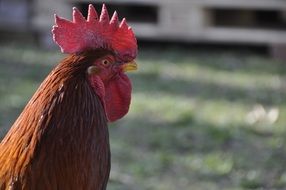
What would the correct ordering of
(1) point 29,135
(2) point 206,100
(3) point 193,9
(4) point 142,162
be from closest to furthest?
(1) point 29,135, (4) point 142,162, (2) point 206,100, (3) point 193,9

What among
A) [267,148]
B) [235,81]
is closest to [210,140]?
[267,148]

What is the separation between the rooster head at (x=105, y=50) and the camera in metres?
3.18

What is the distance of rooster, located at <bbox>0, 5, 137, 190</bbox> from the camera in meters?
3.01

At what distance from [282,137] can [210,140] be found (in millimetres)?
562

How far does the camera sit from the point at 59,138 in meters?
3.01

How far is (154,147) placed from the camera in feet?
19.5

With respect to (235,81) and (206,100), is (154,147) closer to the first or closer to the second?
(206,100)

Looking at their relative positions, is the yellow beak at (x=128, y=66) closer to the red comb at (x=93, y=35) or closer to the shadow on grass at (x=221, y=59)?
the red comb at (x=93, y=35)

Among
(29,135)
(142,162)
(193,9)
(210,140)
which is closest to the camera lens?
(29,135)

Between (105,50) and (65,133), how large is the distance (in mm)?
418

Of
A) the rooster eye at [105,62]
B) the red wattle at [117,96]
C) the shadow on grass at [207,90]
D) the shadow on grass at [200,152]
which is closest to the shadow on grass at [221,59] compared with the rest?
the shadow on grass at [207,90]

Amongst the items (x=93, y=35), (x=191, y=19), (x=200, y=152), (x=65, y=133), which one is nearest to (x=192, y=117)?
(x=200, y=152)

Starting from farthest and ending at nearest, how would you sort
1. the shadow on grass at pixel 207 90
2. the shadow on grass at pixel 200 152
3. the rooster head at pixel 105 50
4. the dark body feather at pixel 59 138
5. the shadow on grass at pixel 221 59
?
the shadow on grass at pixel 221 59
the shadow on grass at pixel 207 90
the shadow on grass at pixel 200 152
the rooster head at pixel 105 50
the dark body feather at pixel 59 138

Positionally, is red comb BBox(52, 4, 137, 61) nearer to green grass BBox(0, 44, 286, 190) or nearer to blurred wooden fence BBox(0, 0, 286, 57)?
green grass BBox(0, 44, 286, 190)
